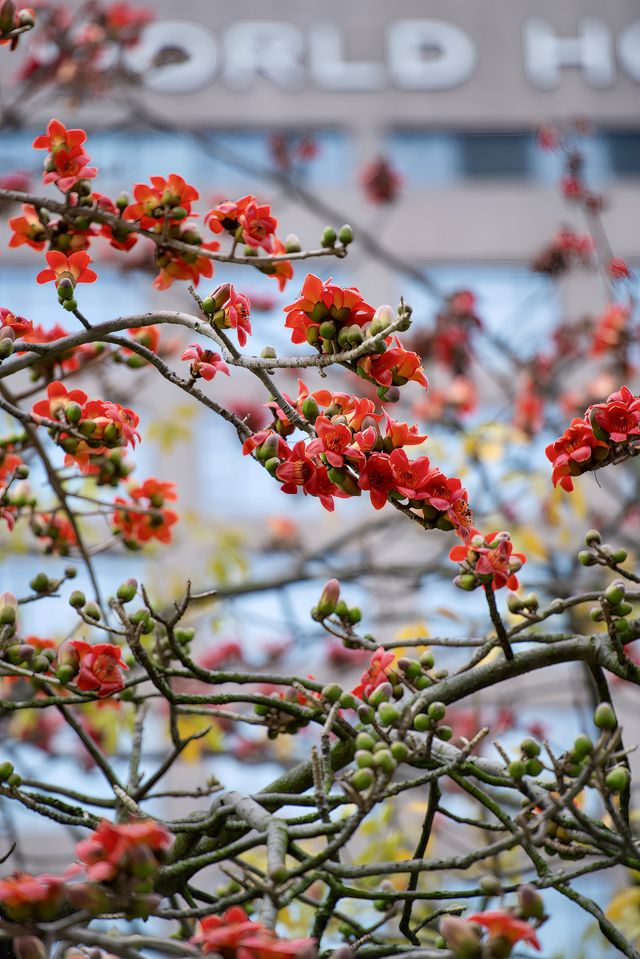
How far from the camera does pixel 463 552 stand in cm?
126

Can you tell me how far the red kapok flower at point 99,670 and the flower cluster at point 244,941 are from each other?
48 centimetres

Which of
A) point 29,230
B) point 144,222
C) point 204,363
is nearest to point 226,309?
point 204,363

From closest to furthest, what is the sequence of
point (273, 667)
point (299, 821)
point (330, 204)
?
point (299, 821)
point (273, 667)
point (330, 204)

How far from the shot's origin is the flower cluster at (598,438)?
1267 millimetres

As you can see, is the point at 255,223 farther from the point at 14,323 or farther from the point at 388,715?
the point at 388,715

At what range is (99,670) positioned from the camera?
130 centimetres

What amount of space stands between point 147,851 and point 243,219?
0.81 m

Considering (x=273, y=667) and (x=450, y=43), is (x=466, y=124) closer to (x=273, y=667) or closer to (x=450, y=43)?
(x=450, y=43)

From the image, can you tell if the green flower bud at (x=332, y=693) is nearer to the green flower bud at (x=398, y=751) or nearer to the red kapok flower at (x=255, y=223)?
the green flower bud at (x=398, y=751)

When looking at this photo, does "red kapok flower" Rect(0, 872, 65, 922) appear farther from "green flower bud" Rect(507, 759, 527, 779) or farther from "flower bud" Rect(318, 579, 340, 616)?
"flower bud" Rect(318, 579, 340, 616)

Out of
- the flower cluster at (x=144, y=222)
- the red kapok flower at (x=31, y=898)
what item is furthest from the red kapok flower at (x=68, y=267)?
the red kapok flower at (x=31, y=898)

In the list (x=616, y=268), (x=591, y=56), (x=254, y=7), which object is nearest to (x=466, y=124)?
(x=591, y=56)

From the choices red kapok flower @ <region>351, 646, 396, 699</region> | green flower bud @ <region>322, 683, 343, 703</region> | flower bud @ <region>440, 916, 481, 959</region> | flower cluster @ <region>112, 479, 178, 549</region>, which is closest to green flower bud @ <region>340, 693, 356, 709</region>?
green flower bud @ <region>322, 683, 343, 703</region>

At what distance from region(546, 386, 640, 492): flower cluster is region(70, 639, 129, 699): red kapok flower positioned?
1.76 ft
